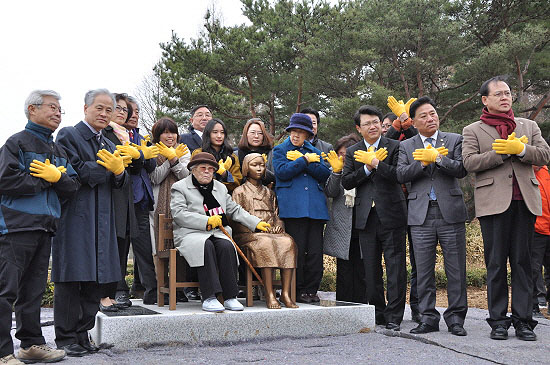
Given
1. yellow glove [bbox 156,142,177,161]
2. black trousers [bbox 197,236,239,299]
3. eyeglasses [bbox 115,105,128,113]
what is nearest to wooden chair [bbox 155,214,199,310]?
black trousers [bbox 197,236,239,299]

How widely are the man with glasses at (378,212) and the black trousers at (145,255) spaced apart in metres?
2.10

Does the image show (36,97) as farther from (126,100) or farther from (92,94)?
(126,100)

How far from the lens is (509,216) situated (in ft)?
15.7

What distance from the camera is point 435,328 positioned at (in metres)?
5.11

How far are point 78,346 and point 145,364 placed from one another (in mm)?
671

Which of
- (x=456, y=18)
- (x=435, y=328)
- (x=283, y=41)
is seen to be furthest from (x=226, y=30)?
(x=435, y=328)

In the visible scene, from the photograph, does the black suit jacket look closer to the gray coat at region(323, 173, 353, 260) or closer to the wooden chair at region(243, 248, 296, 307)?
the gray coat at region(323, 173, 353, 260)

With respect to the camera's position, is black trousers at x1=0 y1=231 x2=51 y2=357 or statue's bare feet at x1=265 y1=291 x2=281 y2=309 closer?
black trousers at x1=0 y1=231 x2=51 y2=357

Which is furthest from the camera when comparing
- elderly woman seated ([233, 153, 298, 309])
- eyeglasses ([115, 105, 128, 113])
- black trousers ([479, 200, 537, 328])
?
eyeglasses ([115, 105, 128, 113])

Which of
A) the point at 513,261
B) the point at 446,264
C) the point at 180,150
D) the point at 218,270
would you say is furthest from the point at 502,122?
the point at 180,150

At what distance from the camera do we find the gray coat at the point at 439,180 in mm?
5070

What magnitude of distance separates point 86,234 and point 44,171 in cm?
65

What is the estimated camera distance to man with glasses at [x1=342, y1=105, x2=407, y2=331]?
537cm

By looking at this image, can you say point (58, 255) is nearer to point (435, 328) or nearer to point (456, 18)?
point (435, 328)
